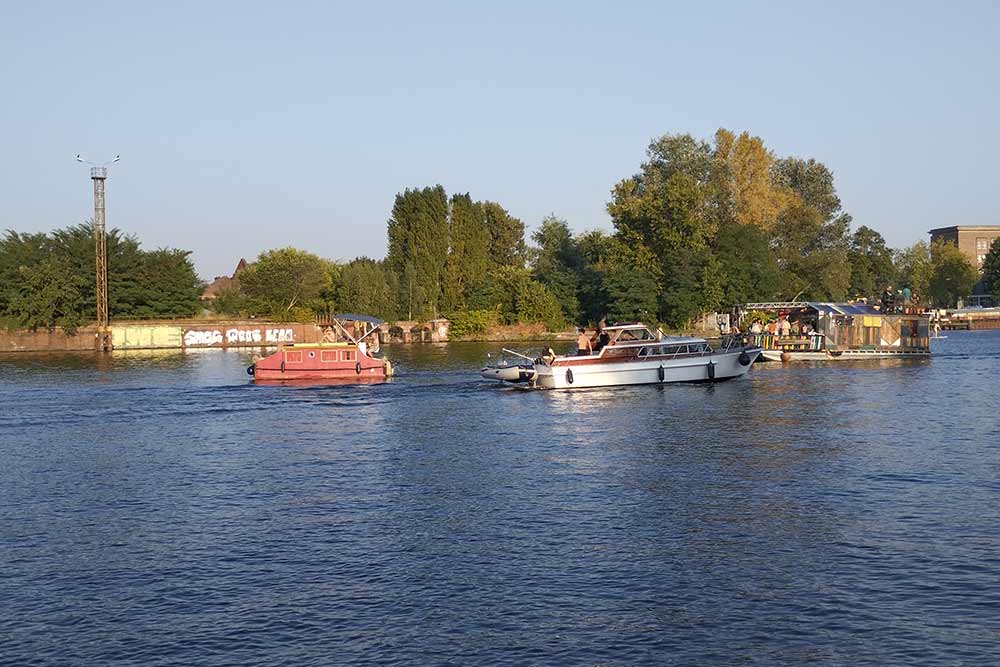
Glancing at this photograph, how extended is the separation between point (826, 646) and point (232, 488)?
21.3m

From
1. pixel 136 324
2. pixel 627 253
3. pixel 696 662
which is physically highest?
pixel 627 253

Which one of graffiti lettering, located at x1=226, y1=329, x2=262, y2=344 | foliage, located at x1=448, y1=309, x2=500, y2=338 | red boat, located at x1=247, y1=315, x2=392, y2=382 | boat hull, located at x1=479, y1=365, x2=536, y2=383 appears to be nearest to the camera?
boat hull, located at x1=479, y1=365, x2=536, y2=383

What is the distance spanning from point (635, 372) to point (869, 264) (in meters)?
119

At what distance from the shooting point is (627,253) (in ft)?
452

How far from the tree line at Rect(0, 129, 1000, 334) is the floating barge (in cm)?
3814

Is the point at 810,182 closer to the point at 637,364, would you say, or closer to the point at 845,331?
the point at 845,331

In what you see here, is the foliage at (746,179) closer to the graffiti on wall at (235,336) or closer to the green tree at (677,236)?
the green tree at (677,236)

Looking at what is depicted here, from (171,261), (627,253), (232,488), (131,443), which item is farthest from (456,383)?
(171,261)

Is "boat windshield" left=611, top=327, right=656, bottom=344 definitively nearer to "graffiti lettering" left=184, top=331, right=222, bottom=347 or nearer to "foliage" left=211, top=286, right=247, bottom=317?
"graffiti lettering" left=184, top=331, right=222, bottom=347

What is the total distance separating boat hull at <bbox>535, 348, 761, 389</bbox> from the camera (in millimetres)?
65312

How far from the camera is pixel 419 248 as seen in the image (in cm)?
14750

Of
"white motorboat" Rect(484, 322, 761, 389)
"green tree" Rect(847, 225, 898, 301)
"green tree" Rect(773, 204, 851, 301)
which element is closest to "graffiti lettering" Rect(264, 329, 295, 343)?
"green tree" Rect(773, 204, 851, 301)

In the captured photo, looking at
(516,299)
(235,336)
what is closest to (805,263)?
(516,299)

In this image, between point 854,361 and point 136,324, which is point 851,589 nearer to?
point 854,361
